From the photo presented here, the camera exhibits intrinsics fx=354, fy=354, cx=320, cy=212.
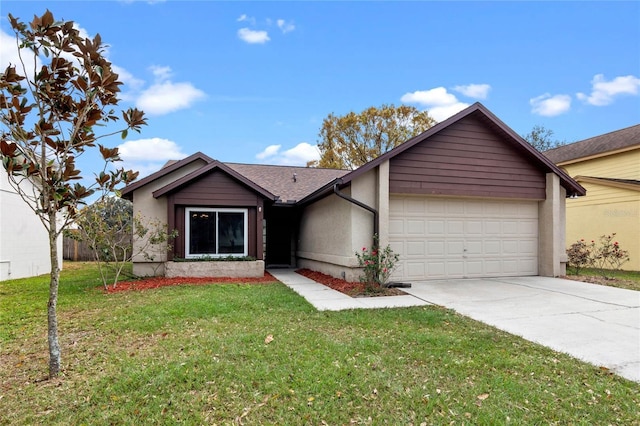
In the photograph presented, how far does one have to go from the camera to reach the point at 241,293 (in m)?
8.13

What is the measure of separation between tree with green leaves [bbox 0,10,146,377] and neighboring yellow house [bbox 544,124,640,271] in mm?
17345

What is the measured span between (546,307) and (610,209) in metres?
11.1

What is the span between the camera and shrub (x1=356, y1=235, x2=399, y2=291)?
8795 millimetres

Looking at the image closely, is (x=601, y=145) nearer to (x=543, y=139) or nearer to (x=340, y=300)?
(x=340, y=300)

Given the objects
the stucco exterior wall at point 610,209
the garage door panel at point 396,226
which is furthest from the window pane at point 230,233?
the stucco exterior wall at point 610,209

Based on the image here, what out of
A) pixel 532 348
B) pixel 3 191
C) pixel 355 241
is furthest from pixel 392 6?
pixel 3 191

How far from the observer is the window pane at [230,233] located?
11414 millimetres

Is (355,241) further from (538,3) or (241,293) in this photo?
(538,3)

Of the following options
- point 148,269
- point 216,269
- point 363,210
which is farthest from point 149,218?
point 363,210

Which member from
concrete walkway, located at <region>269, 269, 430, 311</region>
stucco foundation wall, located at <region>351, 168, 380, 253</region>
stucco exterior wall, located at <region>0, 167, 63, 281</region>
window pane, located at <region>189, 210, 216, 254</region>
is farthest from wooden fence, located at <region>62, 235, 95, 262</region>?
stucco foundation wall, located at <region>351, 168, 380, 253</region>

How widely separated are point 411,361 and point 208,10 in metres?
10.9

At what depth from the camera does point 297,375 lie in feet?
12.3

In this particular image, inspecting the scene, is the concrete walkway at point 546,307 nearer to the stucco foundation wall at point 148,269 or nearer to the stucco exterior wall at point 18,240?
the stucco foundation wall at point 148,269

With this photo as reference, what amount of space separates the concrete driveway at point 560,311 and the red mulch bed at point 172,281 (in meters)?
4.54
